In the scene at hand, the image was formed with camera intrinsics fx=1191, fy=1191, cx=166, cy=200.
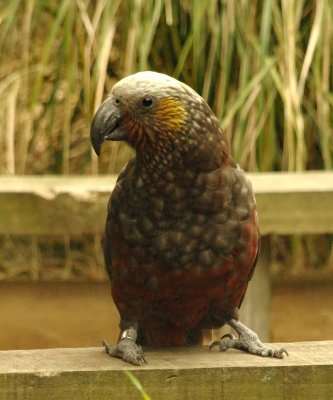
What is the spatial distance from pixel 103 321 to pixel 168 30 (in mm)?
1251

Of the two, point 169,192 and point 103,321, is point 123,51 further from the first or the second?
point 169,192

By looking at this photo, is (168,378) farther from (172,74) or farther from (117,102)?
(172,74)

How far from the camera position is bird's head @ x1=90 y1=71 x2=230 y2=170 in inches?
97.9

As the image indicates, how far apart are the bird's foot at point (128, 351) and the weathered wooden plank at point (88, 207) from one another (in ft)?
2.11

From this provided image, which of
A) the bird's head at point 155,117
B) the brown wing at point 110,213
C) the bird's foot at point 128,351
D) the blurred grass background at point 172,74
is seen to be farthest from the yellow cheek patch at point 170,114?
the blurred grass background at point 172,74

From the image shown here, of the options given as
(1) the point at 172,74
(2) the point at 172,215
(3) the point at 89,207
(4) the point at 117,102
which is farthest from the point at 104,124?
(1) the point at 172,74

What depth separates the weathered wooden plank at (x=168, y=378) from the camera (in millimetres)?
2189

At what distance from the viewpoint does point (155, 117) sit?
8.20 ft

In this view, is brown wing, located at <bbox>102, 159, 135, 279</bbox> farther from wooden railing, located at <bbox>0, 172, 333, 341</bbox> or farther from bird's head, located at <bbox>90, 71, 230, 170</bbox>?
wooden railing, located at <bbox>0, 172, 333, 341</bbox>

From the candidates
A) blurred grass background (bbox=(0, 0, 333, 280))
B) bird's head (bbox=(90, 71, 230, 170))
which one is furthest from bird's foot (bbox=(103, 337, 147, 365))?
blurred grass background (bbox=(0, 0, 333, 280))

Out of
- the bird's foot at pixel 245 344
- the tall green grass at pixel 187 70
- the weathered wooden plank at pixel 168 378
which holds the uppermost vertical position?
the tall green grass at pixel 187 70

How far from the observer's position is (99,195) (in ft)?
10.4

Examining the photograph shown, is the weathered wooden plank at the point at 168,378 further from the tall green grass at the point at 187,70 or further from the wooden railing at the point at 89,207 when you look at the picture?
the tall green grass at the point at 187,70

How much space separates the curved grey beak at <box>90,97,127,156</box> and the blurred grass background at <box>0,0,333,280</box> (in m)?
1.94
